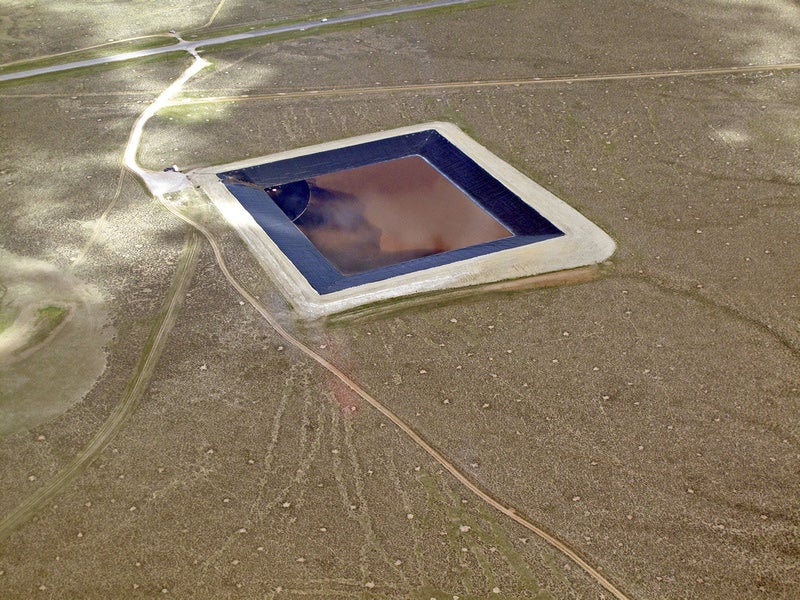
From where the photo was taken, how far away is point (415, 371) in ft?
34.8

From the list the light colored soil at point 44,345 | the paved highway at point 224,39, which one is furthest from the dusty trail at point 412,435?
the paved highway at point 224,39

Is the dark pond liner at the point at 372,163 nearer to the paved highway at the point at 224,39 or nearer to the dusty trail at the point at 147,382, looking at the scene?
the dusty trail at the point at 147,382

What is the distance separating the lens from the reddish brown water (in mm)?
13617

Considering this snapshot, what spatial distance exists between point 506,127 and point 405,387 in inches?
306

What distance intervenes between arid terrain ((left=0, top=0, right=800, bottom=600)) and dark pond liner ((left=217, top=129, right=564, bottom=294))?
2.11ft

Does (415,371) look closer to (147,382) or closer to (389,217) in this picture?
(147,382)

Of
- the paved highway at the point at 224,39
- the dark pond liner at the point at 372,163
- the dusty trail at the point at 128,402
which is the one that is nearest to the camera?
the dusty trail at the point at 128,402

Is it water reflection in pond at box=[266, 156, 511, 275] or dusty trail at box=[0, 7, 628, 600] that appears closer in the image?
dusty trail at box=[0, 7, 628, 600]

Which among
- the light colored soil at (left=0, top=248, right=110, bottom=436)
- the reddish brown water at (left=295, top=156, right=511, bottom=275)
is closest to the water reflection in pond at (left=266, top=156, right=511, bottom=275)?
the reddish brown water at (left=295, top=156, right=511, bottom=275)

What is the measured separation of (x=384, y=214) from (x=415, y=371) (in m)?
4.75

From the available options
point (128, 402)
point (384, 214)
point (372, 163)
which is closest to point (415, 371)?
point (128, 402)

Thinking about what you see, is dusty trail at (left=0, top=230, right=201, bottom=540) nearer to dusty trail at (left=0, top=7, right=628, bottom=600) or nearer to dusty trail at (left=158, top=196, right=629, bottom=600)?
dusty trail at (left=0, top=7, right=628, bottom=600)

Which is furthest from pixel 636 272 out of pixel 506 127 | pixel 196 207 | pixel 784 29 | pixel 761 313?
pixel 784 29

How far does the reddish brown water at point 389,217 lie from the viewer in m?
13.6
